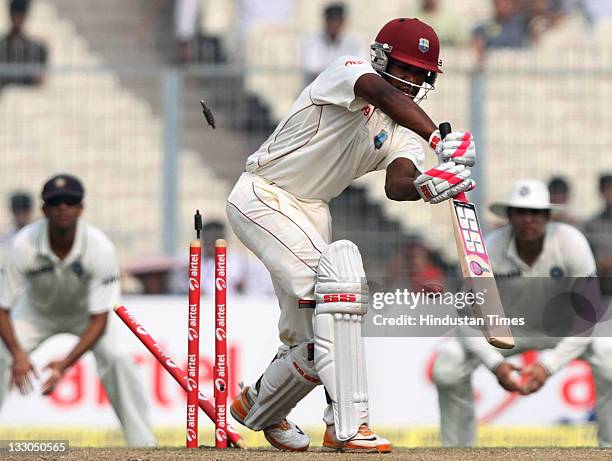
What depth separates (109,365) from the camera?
33.4ft

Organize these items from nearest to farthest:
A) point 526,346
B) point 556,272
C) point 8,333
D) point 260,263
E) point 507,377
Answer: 1. point 507,377
2. point 556,272
3. point 526,346
4. point 8,333
5. point 260,263

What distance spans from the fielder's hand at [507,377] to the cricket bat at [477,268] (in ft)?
10.6

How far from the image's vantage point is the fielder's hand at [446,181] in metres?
5.93

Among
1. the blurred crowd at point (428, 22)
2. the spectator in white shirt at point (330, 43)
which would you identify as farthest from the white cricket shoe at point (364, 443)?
the blurred crowd at point (428, 22)

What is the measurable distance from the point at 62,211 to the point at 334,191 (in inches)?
145

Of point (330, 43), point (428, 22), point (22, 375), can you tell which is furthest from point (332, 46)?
point (22, 375)

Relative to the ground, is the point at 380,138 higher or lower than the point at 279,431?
higher

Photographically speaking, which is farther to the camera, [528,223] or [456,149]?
[528,223]

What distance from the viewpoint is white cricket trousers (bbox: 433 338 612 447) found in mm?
9828

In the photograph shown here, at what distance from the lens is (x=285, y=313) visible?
6.80 m

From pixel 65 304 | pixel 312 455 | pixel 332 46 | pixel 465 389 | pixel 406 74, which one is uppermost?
pixel 332 46

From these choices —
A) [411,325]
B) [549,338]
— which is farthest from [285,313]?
[549,338]

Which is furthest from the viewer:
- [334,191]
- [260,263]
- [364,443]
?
[260,263]

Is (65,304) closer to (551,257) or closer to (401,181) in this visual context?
(551,257)
